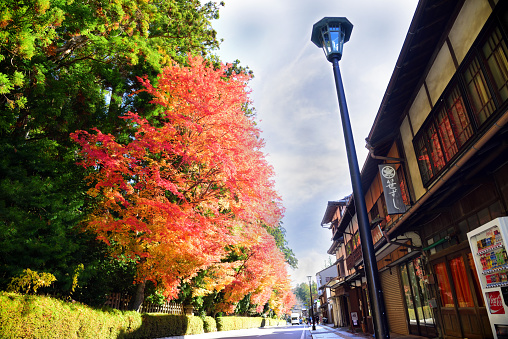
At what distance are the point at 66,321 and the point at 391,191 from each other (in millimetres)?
11203

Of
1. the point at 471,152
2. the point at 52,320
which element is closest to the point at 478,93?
the point at 471,152

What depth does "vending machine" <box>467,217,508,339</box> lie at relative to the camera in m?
4.98

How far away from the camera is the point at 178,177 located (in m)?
11.0

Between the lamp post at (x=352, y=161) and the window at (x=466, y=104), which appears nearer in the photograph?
the lamp post at (x=352, y=161)

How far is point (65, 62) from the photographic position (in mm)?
11312

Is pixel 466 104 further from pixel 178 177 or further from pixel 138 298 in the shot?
pixel 138 298

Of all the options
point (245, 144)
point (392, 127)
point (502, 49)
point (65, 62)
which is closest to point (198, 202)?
point (245, 144)

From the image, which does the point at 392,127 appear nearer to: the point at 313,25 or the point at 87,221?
the point at 313,25

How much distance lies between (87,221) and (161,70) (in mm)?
6800

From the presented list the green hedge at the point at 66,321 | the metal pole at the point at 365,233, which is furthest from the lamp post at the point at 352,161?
the green hedge at the point at 66,321

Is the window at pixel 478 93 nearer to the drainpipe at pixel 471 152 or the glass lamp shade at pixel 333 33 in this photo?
the drainpipe at pixel 471 152

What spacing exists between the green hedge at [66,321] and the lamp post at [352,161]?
7.84 metres

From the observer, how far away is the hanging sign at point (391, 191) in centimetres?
1016

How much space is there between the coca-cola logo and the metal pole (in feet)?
13.4
